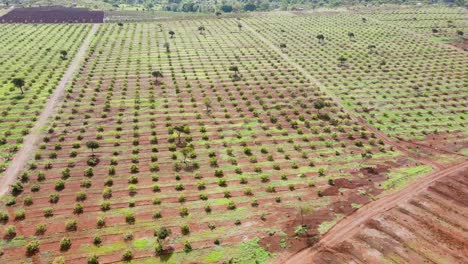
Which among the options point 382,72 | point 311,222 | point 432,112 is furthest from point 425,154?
point 382,72

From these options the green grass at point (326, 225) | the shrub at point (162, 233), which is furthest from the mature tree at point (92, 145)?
the green grass at point (326, 225)

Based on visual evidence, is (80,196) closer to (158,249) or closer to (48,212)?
(48,212)

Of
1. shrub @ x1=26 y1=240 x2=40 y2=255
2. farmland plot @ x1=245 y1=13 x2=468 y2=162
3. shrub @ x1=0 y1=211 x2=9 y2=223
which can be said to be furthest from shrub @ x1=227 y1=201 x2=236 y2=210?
farmland plot @ x1=245 y1=13 x2=468 y2=162

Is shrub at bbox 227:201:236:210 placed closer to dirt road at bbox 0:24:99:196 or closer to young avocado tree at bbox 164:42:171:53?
dirt road at bbox 0:24:99:196

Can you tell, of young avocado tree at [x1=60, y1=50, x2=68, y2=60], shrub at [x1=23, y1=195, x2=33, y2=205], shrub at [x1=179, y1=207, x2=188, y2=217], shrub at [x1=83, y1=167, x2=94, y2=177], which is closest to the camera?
shrub at [x1=179, y1=207, x2=188, y2=217]

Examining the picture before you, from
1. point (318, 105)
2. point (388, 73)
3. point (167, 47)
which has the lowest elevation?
point (318, 105)

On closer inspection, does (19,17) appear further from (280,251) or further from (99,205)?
(280,251)

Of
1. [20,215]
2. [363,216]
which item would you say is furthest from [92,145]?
[363,216]

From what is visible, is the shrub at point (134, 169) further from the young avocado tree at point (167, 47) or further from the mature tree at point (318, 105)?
the young avocado tree at point (167, 47)
